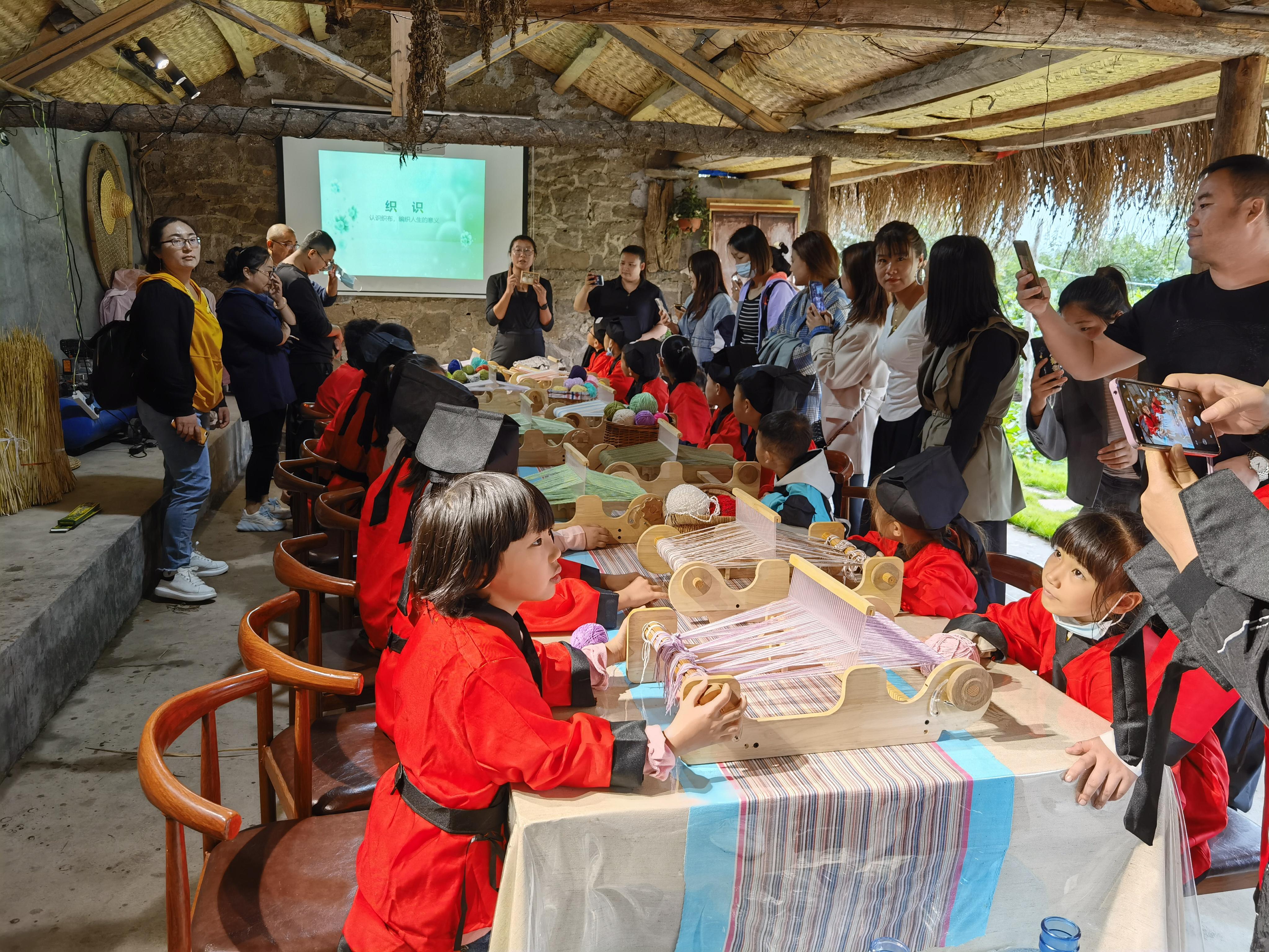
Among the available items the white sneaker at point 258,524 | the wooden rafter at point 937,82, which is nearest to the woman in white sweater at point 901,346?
the wooden rafter at point 937,82

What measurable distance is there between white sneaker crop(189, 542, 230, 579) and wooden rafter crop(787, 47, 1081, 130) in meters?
4.36

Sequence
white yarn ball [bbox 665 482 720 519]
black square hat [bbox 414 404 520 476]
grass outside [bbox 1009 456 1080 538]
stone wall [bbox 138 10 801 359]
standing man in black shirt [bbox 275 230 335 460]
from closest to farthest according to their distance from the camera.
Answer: black square hat [bbox 414 404 520 476] → white yarn ball [bbox 665 482 720 519] → standing man in black shirt [bbox 275 230 335 460] → grass outside [bbox 1009 456 1080 538] → stone wall [bbox 138 10 801 359]

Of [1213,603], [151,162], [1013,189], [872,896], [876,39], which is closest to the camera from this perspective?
[1213,603]

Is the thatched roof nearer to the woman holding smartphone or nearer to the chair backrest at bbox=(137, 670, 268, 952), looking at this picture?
the woman holding smartphone

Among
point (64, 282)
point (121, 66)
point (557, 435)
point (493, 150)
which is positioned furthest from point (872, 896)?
point (493, 150)

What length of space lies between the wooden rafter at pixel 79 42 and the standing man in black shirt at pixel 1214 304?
5.30 m

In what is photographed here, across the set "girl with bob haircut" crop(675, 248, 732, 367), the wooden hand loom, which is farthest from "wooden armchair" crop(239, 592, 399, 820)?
"girl with bob haircut" crop(675, 248, 732, 367)

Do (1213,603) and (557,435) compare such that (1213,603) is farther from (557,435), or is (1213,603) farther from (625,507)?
(557,435)

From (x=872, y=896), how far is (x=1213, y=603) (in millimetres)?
659

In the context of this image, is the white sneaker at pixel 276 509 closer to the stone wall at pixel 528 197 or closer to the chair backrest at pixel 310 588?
the chair backrest at pixel 310 588

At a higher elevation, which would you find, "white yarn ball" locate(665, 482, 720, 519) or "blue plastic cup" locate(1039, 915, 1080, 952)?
"white yarn ball" locate(665, 482, 720, 519)

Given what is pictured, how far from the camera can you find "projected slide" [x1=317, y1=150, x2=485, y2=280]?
9102 mm

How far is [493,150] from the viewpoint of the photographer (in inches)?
368

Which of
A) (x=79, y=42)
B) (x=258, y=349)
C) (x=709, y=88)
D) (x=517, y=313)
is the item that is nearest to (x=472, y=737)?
(x=258, y=349)
